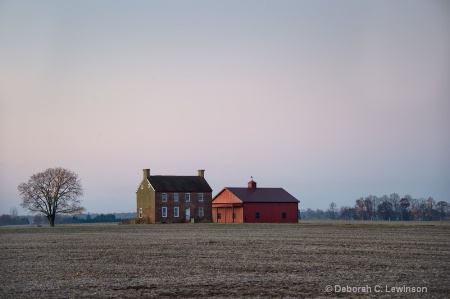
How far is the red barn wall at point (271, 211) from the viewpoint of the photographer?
85.8m

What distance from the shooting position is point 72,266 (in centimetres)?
2184

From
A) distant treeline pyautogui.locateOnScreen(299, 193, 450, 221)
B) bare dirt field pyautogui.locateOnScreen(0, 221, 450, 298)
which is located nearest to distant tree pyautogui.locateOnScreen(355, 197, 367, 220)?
distant treeline pyautogui.locateOnScreen(299, 193, 450, 221)

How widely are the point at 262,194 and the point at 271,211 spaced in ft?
10.5

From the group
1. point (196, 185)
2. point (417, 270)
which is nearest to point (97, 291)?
point (417, 270)

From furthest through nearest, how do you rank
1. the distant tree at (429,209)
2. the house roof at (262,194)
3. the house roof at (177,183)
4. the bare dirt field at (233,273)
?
the distant tree at (429,209)
the house roof at (177,183)
the house roof at (262,194)
the bare dirt field at (233,273)

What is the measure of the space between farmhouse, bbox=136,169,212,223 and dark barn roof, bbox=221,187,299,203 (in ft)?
18.5

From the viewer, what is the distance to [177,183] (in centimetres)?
9369

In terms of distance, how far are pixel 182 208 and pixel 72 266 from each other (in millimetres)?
70250

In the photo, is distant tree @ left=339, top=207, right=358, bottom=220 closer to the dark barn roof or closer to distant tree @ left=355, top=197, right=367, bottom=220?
distant tree @ left=355, top=197, right=367, bottom=220

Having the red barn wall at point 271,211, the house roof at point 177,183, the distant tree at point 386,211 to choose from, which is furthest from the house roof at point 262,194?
the distant tree at point 386,211

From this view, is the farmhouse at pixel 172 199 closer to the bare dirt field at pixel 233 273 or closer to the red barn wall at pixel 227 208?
the red barn wall at pixel 227 208

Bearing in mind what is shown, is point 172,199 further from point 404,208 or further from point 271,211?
point 404,208

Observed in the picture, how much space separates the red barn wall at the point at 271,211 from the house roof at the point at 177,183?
10557mm

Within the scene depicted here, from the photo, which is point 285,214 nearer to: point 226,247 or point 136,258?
point 226,247
